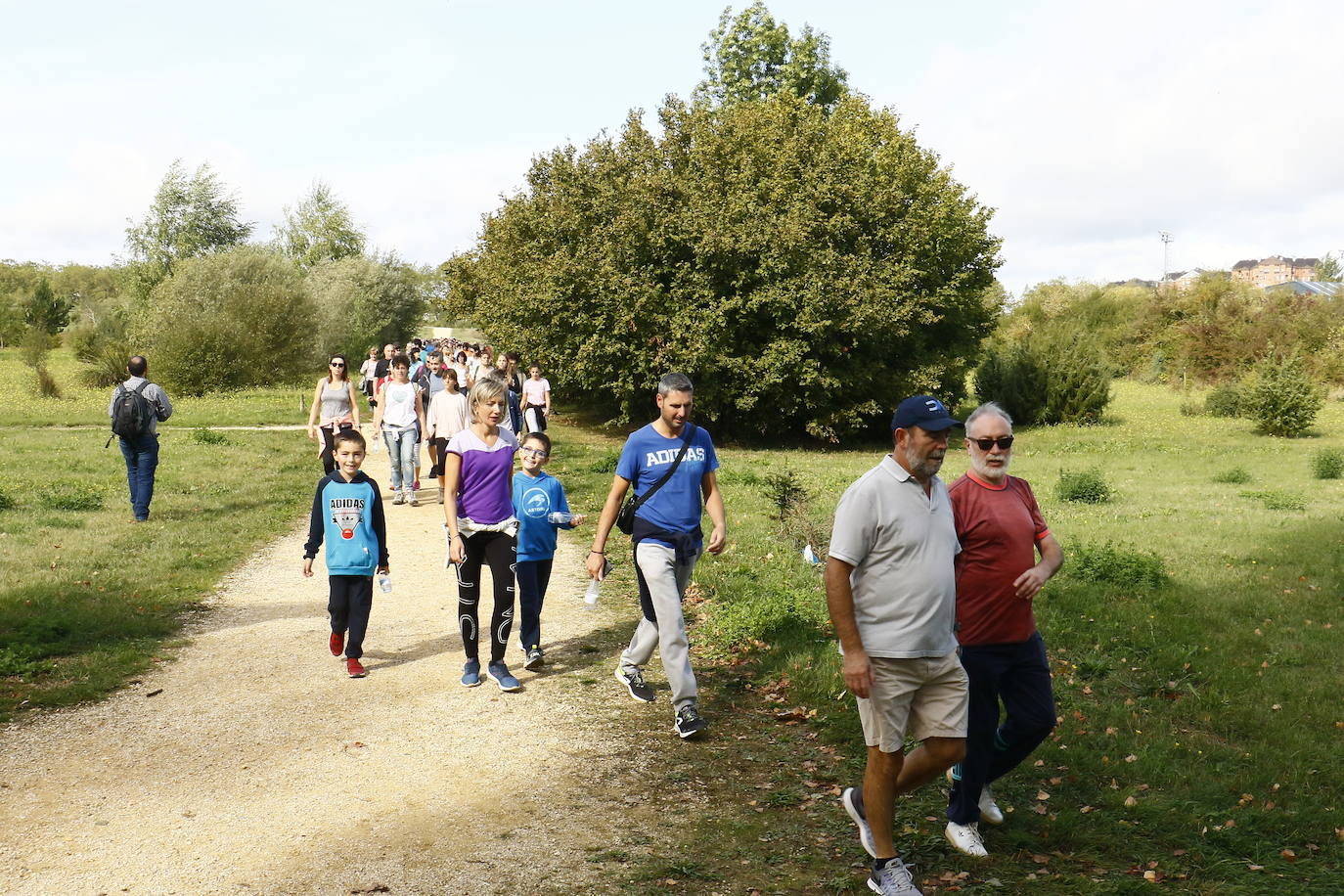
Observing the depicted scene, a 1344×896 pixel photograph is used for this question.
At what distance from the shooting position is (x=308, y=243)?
251 ft

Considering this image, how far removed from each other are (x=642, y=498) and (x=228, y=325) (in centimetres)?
4006

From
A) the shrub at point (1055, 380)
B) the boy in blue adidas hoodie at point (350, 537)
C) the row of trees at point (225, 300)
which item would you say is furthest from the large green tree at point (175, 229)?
the boy in blue adidas hoodie at point (350, 537)

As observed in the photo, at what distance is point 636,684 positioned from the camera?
7.16 m

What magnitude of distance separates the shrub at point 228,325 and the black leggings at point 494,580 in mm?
37593

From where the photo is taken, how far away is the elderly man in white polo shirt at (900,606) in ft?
13.8

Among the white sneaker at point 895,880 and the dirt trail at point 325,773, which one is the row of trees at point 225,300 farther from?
the white sneaker at point 895,880

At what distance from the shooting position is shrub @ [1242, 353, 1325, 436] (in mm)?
28641

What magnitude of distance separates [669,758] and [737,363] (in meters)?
21.3

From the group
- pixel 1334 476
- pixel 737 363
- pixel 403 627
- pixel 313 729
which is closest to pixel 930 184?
pixel 737 363

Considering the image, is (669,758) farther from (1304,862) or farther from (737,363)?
(737,363)

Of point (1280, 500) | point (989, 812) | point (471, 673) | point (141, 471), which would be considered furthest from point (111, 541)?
point (1280, 500)

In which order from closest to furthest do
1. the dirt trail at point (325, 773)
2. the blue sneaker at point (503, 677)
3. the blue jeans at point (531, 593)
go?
the dirt trail at point (325, 773) < the blue sneaker at point (503, 677) < the blue jeans at point (531, 593)

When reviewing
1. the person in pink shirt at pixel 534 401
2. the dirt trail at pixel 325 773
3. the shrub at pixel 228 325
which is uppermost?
the shrub at pixel 228 325

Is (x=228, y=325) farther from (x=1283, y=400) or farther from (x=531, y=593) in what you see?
(x=531, y=593)
